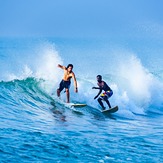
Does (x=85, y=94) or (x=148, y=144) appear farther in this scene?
(x=85, y=94)

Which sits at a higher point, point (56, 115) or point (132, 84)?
point (132, 84)

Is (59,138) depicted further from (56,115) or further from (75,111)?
(75,111)

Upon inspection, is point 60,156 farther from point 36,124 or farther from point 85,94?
point 85,94

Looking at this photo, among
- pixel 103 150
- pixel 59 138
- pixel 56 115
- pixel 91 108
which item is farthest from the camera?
pixel 91 108

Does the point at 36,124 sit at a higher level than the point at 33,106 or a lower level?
lower

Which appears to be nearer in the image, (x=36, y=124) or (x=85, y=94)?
(x=36, y=124)

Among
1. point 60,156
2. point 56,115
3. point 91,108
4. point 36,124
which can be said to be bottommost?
point 60,156

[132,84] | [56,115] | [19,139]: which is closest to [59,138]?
[19,139]

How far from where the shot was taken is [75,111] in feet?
41.4

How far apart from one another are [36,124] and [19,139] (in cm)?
180

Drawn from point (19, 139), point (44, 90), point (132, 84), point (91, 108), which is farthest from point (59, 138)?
point (132, 84)

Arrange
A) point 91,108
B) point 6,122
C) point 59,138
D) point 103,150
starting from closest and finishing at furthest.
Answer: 1. point 103,150
2. point 59,138
3. point 6,122
4. point 91,108

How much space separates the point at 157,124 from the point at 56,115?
3.58 metres

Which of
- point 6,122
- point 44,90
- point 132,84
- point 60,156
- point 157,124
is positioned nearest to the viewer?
point 60,156
